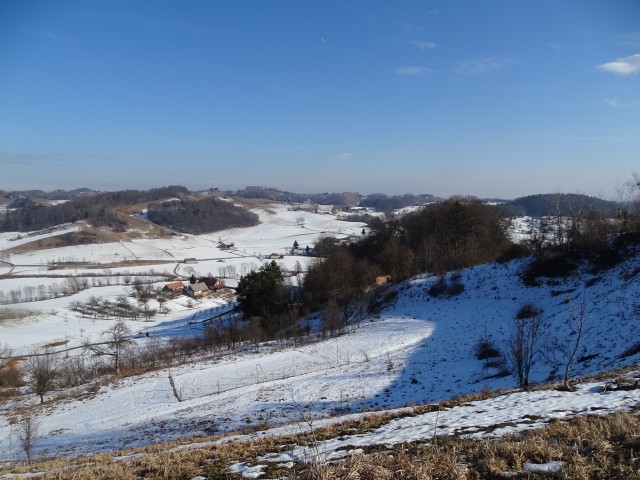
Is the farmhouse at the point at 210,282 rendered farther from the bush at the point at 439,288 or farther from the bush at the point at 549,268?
the bush at the point at 549,268

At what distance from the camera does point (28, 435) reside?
15648 mm

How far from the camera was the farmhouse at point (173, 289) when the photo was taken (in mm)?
88375

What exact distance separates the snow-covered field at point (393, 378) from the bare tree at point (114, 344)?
7195mm

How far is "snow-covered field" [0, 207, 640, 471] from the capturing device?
8867mm

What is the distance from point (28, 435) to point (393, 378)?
648 inches

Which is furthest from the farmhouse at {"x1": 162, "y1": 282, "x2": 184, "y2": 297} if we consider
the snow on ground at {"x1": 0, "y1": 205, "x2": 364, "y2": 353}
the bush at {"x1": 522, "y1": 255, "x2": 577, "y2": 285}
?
the bush at {"x1": 522, "y1": 255, "x2": 577, "y2": 285}

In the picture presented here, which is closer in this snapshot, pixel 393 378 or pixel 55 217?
pixel 393 378

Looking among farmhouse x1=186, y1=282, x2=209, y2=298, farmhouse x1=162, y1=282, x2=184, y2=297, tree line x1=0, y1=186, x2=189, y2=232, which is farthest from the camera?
tree line x1=0, y1=186, x2=189, y2=232

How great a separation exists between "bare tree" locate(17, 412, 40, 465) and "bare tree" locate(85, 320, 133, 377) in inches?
410

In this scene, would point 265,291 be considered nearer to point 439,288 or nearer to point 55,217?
point 439,288

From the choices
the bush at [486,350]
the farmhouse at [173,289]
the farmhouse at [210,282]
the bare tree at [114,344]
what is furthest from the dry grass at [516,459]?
the farmhouse at [210,282]

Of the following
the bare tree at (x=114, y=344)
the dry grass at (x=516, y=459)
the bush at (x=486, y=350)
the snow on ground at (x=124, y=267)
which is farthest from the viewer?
the snow on ground at (x=124, y=267)

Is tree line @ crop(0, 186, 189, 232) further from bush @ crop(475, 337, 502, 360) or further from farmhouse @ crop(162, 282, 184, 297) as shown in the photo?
bush @ crop(475, 337, 502, 360)

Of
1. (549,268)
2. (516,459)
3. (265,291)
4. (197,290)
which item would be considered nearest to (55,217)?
(197,290)
